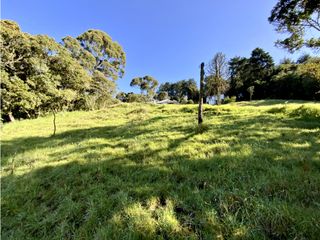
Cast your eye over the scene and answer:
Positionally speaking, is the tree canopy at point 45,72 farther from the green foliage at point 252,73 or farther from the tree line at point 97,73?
the green foliage at point 252,73

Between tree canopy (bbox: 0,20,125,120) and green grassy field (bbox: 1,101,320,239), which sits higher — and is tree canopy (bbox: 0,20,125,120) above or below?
above

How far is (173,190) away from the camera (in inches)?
135

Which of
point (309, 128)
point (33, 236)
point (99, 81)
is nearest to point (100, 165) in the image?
point (33, 236)

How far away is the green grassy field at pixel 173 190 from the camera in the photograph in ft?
8.23

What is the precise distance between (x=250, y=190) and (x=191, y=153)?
1.99 metres

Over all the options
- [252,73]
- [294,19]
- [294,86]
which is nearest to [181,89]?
[252,73]

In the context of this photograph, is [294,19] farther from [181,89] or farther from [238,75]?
[181,89]

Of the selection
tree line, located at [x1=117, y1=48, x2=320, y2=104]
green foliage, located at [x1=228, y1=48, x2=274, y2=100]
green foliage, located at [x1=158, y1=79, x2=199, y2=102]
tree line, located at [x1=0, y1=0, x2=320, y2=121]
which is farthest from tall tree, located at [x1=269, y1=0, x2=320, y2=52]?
green foliage, located at [x1=158, y1=79, x2=199, y2=102]

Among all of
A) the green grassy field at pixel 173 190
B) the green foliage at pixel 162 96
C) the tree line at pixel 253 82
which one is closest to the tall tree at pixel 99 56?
the tree line at pixel 253 82

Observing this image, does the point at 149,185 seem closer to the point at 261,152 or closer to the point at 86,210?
the point at 86,210

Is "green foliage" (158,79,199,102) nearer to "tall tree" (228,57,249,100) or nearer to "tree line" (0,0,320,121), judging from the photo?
"tree line" (0,0,320,121)

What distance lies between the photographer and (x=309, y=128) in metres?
7.23

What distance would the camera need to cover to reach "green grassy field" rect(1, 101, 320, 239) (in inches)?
98.7

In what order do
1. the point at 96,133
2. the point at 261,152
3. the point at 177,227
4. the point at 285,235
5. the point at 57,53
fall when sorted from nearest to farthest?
the point at 285,235 → the point at 177,227 → the point at 261,152 → the point at 96,133 → the point at 57,53
